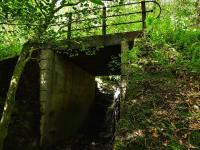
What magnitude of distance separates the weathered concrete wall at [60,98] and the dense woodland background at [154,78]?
3405 mm

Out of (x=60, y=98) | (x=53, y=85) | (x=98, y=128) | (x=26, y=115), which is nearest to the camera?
(x=26, y=115)

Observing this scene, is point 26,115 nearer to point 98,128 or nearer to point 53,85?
point 53,85

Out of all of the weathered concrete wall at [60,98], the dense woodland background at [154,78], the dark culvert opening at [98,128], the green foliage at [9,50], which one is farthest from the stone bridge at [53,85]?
the dense woodland background at [154,78]

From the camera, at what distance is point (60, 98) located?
1271 centimetres

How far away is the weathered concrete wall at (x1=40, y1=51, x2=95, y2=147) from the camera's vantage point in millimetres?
11977

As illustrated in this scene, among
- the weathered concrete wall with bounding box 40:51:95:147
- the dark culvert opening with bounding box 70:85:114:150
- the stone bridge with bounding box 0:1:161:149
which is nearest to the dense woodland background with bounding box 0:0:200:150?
the stone bridge with bounding box 0:1:161:149

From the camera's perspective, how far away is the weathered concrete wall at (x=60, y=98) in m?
12.0

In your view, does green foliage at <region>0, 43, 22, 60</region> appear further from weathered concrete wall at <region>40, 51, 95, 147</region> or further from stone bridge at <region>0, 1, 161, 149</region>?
weathered concrete wall at <region>40, 51, 95, 147</region>

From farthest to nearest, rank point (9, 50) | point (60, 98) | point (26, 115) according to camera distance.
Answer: point (9, 50) → point (60, 98) → point (26, 115)

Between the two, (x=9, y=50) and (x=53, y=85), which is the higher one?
(x=9, y=50)

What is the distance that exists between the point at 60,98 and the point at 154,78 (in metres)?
5.83

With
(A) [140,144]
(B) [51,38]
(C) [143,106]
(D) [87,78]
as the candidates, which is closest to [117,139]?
(A) [140,144]

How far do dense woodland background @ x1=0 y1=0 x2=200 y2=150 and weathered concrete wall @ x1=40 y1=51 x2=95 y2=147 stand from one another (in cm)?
341

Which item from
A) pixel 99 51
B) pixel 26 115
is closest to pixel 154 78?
pixel 99 51
